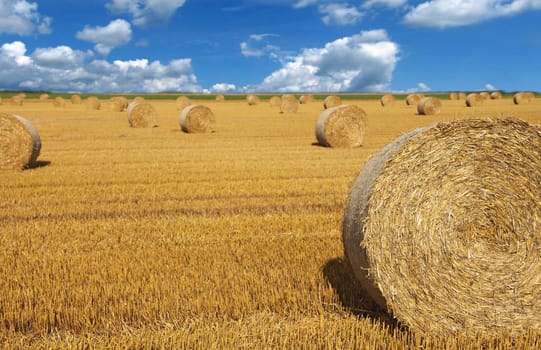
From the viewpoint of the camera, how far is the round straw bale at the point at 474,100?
4302cm

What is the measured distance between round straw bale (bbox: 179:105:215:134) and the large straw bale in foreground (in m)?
17.6

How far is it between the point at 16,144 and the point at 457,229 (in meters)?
10.8

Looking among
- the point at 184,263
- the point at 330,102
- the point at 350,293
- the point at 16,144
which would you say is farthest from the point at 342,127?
the point at 330,102

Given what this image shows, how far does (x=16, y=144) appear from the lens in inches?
468

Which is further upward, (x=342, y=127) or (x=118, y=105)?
(x=118, y=105)

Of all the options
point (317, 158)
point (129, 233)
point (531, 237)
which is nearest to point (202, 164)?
point (317, 158)

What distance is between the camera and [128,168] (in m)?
11.9

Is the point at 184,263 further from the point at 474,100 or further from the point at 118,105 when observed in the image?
the point at 474,100

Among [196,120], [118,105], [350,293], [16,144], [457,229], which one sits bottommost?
[350,293]

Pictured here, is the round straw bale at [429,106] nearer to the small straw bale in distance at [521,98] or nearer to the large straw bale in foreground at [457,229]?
the small straw bale in distance at [521,98]

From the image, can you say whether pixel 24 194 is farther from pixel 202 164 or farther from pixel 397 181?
pixel 397 181

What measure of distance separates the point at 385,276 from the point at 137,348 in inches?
79.0

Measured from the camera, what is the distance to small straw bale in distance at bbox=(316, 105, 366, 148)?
16297mm

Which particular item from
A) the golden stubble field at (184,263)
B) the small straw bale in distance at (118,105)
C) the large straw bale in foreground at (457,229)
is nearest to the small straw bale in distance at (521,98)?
the small straw bale in distance at (118,105)
